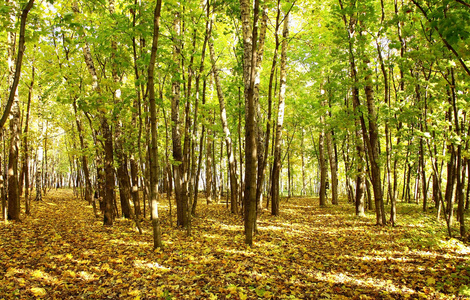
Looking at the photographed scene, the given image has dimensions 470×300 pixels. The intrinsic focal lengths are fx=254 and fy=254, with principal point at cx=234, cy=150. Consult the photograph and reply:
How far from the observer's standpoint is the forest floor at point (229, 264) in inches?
169

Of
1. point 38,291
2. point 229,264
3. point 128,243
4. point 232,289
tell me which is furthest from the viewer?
point 128,243

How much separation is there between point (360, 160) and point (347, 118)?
109 inches

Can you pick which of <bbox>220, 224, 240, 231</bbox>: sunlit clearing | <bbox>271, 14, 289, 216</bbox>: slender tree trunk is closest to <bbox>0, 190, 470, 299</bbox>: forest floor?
<bbox>220, 224, 240, 231</bbox>: sunlit clearing

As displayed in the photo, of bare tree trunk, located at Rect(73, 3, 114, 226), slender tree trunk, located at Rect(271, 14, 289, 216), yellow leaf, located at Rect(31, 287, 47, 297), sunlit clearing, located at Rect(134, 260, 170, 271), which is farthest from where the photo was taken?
slender tree trunk, located at Rect(271, 14, 289, 216)

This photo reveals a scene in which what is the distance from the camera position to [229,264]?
218 inches

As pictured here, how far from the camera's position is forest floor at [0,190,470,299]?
4.29 m

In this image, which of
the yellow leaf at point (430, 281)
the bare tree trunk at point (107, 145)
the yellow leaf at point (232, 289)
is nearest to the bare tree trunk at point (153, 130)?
the yellow leaf at point (232, 289)

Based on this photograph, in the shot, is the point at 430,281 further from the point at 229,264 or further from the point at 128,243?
the point at 128,243

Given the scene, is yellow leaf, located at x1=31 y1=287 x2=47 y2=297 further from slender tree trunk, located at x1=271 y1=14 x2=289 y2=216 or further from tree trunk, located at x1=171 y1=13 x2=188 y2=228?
slender tree trunk, located at x1=271 y1=14 x2=289 y2=216

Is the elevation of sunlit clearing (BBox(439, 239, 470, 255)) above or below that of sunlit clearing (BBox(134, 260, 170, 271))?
below

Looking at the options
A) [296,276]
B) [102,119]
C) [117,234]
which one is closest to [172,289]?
[296,276]

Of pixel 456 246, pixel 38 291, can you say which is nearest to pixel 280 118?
pixel 456 246

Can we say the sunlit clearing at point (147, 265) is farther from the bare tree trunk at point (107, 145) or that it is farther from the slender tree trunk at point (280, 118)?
the slender tree trunk at point (280, 118)

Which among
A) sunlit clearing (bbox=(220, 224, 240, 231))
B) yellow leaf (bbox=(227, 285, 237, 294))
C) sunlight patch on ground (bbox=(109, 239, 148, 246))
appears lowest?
sunlit clearing (bbox=(220, 224, 240, 231))
